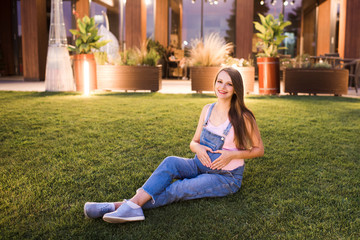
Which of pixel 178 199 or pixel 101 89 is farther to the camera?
pixel 101 89

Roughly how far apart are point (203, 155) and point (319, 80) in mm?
6435

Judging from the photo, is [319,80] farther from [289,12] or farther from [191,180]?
[289,12]

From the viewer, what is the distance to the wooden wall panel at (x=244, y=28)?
1245 cm

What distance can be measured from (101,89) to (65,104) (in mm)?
2790

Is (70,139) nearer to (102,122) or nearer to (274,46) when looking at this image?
(102,122)

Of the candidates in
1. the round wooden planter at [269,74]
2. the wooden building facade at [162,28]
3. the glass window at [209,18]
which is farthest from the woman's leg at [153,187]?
the glass window at [209,18]

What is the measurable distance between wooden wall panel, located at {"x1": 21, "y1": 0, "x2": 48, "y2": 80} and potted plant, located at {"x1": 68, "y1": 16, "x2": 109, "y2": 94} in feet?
17.0

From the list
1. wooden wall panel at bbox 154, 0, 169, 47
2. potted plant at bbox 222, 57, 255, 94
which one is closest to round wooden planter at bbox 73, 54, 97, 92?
potted plant at bbox 222, 57, 255, 94

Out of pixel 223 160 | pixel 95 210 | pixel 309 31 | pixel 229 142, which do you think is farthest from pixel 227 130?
pixel 309 31

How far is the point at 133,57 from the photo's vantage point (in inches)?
305

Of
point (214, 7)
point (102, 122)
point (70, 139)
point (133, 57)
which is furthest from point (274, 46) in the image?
point (214, 7)

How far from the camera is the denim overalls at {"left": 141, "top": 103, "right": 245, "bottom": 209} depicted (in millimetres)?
1760

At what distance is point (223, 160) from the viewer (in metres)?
1.88

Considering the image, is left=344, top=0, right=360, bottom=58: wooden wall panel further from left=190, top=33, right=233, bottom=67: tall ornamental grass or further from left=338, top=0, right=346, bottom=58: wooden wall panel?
left=190, top=33, right=233, bottom=67: tall ornamental grass
